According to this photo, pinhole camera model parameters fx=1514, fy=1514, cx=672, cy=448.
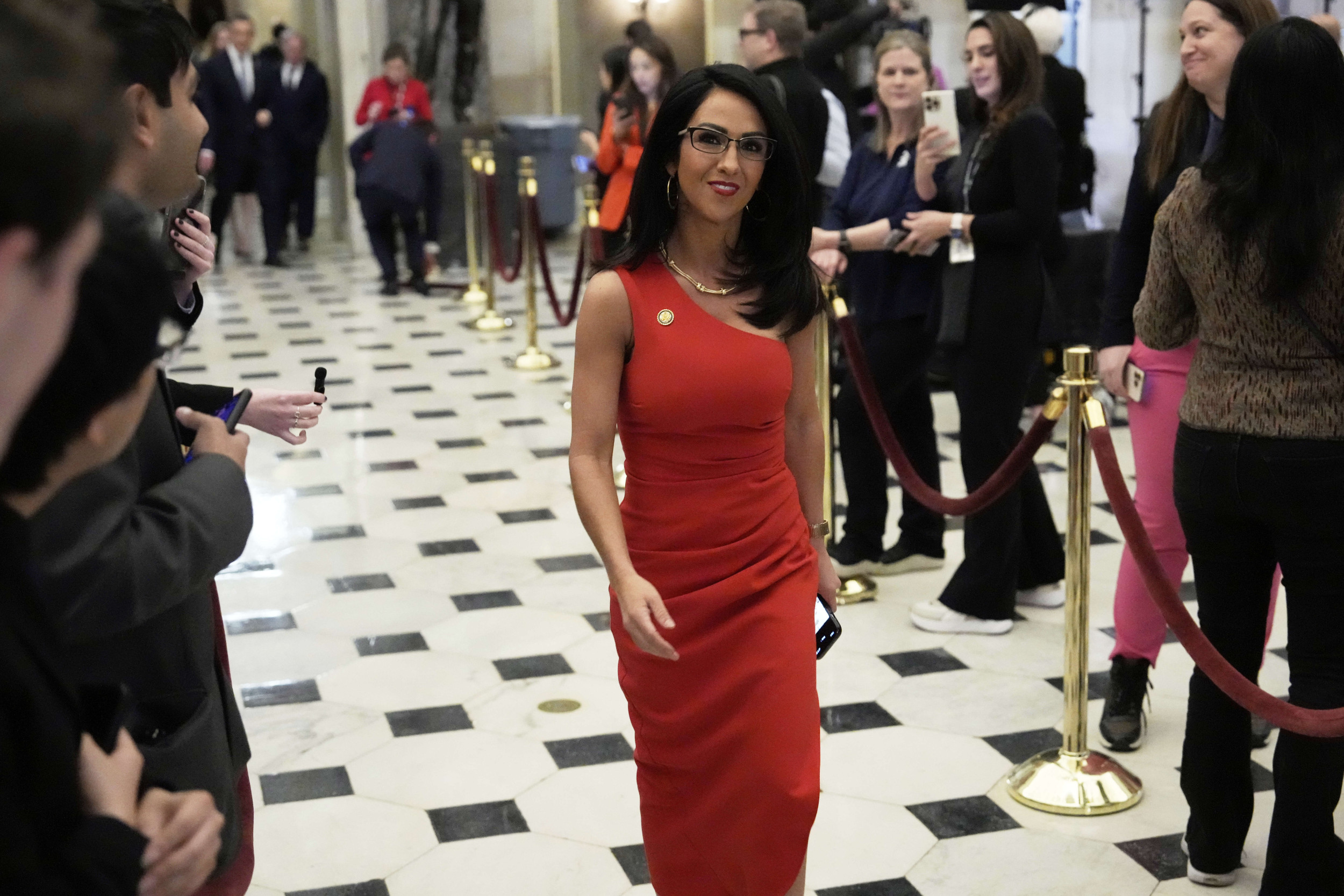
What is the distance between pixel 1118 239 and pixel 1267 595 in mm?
1159

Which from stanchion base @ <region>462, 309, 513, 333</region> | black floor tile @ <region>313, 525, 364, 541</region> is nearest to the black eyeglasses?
black floor tile @ <region>313, 525, 364, 541</region>

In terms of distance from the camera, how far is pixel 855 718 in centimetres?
417

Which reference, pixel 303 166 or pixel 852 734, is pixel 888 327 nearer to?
pixel 852 734

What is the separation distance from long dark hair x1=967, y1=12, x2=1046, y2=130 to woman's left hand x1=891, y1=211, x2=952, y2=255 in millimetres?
311

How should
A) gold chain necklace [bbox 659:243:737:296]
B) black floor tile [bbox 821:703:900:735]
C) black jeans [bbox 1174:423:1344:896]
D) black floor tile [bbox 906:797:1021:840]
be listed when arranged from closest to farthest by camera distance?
1. gold chain necklace [bbox 659:243:737:296]
2. black jeans [bbox 1174:423:1344:896]
3. black floor tile [bbox 906:797:1021:840]
4. black floor tile [bbox 821:703:900:735]

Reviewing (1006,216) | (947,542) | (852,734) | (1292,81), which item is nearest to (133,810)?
(1292,81)

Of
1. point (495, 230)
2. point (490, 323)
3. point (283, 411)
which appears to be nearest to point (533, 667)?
point (283, 411)

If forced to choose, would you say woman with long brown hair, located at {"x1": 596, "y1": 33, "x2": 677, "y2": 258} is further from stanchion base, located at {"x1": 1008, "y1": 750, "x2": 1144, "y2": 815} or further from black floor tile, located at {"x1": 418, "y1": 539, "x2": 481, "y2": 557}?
stanchion base, located at {"x1": 1008, "y1": 750, "x2": 1144, "y2": 815}

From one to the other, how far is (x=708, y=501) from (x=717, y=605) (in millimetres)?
175

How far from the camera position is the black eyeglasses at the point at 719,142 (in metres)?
2.55

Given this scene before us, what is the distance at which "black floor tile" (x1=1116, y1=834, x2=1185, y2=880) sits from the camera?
3279 millimetres

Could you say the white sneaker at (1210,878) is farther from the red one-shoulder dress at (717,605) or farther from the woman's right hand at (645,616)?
the woman's right hand at (645,616)

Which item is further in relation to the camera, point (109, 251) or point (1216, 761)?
point (1216, 761)

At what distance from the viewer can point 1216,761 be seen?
10.2 feet
